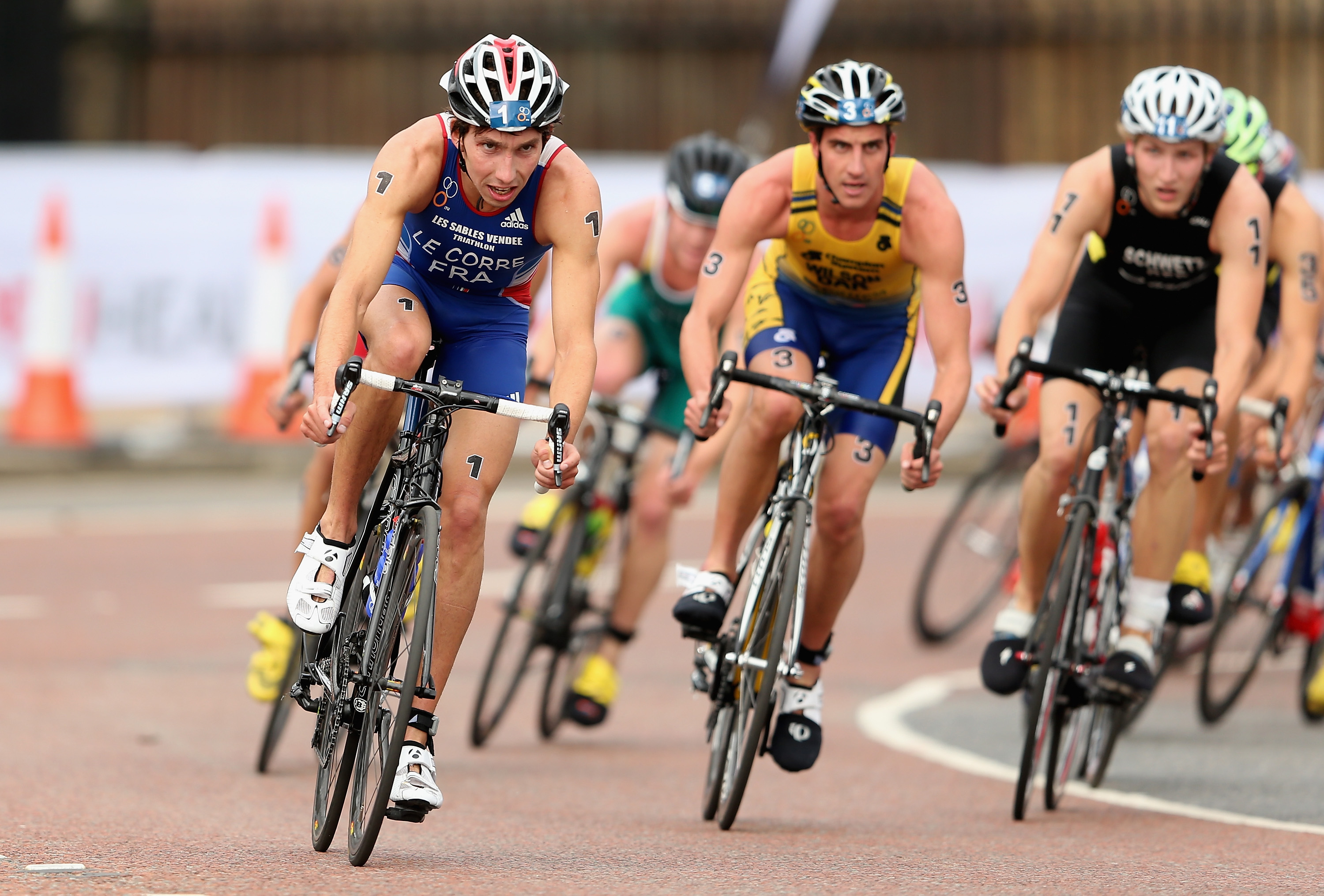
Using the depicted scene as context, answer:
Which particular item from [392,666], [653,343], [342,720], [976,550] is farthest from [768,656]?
[976,550]

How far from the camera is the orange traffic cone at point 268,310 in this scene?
1639 centimetres

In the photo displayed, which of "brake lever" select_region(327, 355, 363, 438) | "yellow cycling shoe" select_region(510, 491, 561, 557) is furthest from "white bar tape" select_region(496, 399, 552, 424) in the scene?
"yellow cycling shoe" select_region(510, 491, 561, 557)

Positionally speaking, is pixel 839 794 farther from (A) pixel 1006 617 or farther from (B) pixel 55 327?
(B) pixel 55 327

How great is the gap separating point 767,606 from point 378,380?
1680mm

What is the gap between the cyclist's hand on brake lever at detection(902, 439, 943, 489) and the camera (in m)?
7.02

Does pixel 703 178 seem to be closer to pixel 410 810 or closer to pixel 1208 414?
pixel 1208 414

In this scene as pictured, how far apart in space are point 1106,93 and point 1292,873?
1770cm

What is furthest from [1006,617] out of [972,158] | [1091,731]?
[972,158]

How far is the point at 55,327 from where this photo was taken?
1597cm

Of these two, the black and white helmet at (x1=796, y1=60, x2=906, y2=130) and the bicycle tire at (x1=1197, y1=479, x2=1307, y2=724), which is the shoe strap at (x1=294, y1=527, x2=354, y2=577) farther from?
the bicycle tire at (x1=1197, y1=479, x2=1307, y2=724)

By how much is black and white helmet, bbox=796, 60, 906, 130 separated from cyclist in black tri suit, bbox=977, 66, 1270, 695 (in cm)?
96

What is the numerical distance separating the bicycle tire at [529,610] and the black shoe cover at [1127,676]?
236 centimetres

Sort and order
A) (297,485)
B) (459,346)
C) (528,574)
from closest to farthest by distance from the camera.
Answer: (459,346)
(528,574)
(297,485)

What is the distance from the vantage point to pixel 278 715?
8.05m
